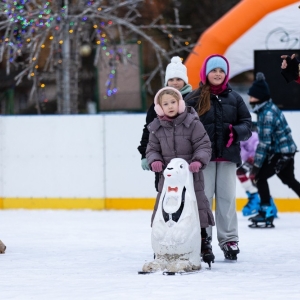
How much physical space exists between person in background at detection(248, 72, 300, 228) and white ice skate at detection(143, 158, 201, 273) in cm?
307

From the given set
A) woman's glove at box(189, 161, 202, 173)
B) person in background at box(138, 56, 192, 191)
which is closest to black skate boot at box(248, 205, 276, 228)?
person in background at box(138, 56, 192, 191)

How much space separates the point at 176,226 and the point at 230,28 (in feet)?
28.7

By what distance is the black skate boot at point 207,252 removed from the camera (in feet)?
21.8

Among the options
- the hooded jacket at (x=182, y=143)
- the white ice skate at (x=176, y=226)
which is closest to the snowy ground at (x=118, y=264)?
the white ice skate at (x=176, y=226)

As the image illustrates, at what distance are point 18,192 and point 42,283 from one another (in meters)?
6.03

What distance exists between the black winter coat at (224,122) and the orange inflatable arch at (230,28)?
7.49 m

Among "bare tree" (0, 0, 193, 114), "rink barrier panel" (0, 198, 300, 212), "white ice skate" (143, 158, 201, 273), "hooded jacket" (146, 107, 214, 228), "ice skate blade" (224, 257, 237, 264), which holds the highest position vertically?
"bare tree" (0, 0, 193, 114)

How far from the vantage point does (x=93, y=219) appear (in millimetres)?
10820

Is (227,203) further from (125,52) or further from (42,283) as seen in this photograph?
(125,52)

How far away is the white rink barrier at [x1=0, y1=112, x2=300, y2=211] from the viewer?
38.5 feet

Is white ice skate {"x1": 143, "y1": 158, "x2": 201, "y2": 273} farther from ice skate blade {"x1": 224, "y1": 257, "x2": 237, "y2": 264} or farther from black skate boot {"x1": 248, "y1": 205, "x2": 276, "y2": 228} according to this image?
black skate boot {"x1": 248, "y1": 205, "x2": 276, "y2": 228}

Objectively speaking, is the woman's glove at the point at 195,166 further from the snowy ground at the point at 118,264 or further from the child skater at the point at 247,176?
the child skater at the point at 247,176

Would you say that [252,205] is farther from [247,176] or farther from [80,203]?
[80,203]

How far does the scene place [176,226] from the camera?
6383 mm
